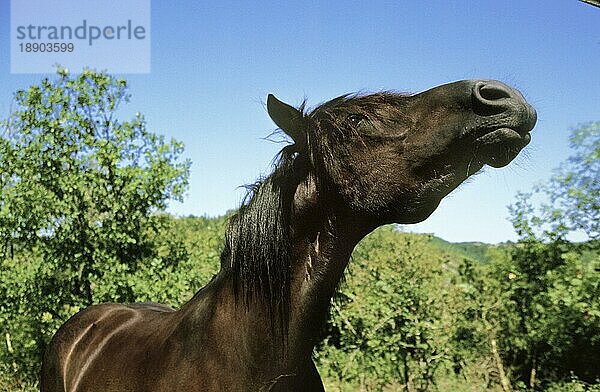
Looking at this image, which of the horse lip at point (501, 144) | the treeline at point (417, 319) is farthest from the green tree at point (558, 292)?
the horse lip at point (501, 144)

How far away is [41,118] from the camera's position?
680 cm

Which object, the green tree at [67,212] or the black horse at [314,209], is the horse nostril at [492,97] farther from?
the green tree at [67,212]

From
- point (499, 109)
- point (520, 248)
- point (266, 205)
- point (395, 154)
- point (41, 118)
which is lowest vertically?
point (520, 248)

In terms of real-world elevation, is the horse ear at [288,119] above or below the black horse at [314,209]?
above

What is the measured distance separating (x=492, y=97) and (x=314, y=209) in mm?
667

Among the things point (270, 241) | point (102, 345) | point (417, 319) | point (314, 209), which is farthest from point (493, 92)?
point (417, 319)

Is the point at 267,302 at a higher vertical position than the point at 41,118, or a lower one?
lower

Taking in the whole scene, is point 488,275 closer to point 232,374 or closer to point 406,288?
point 406,288

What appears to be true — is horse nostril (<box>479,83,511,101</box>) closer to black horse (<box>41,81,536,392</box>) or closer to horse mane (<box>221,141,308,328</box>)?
black horse (<box>41,81,536,392</box>)

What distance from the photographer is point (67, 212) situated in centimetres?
654

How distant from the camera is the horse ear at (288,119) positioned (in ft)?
6.64

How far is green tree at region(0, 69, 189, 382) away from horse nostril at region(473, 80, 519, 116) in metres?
5.37

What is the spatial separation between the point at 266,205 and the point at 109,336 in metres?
1.64

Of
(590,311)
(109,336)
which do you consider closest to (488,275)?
Result: (590,311)
